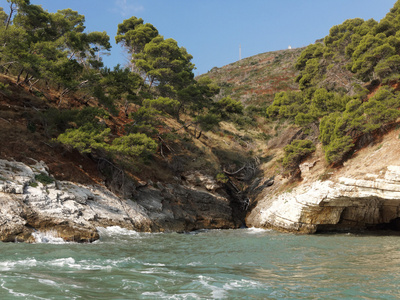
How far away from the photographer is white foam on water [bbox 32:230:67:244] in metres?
13.1

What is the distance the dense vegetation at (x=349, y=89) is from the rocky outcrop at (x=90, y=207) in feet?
25.3

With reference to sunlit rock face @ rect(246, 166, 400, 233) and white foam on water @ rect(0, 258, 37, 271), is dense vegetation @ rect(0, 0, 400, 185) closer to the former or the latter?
sunlit rock face @ rect(246, 166, 400, 233)

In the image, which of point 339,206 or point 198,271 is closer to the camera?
point 198,271

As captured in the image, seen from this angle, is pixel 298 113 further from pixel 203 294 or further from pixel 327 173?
pixel 203 294

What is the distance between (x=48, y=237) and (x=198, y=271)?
819 centimetres

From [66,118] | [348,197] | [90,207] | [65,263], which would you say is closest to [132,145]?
[66,118]

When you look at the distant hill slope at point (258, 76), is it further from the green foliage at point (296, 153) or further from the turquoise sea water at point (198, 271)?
the turquoise sea water at point (198, 271)

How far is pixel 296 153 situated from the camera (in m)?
24.0

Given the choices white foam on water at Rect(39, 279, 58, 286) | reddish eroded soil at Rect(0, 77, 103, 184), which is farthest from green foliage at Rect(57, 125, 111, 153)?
white foam on water at Rect(39, 279, 58, 286)

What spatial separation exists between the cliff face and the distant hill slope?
35.9 metres

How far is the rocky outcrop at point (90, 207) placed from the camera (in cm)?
1364

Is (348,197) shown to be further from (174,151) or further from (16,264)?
(16,264)

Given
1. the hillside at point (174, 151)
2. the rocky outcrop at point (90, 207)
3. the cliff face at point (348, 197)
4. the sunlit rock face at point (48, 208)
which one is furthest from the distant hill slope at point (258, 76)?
the sunlit rock face at point (48, 208)

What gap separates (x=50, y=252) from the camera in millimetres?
10539
